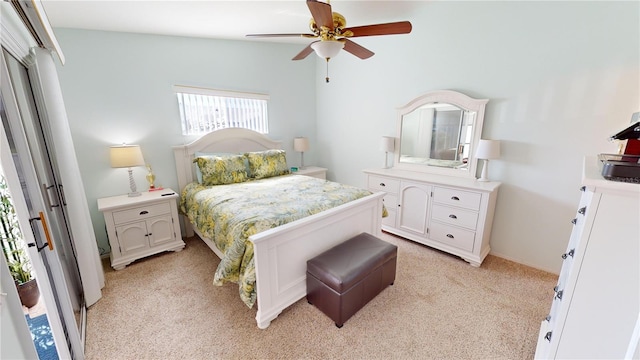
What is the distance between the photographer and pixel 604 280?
3.41ft

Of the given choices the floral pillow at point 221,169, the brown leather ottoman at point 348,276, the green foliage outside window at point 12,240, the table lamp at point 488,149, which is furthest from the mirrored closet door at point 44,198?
the table lamp at point 488,149

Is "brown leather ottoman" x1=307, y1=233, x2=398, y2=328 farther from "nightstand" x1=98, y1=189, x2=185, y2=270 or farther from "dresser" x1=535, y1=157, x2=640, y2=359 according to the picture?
"nightstand" x1=98, y1=189, x2=185, y2=270

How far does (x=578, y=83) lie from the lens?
2096mm

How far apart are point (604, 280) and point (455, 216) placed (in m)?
1.60

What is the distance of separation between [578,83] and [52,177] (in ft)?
13.7

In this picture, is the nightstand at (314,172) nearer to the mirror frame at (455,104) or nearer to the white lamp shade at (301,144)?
the white lamp shade at (301,144)

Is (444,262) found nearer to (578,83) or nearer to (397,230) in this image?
(397,230)

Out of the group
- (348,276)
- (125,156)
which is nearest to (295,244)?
(348,276)

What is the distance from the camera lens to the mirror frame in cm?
262

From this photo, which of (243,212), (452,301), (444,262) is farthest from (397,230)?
(243,212)

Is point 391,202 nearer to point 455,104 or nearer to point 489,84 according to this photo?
point 455,104

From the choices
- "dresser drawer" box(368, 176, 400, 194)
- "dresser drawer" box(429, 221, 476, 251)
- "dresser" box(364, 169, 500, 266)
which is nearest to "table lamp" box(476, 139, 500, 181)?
"dresser" box(364, 169, 500, 266)

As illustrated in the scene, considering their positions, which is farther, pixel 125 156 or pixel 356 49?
pixel 125 156

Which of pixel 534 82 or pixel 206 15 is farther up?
pixel 206 15
